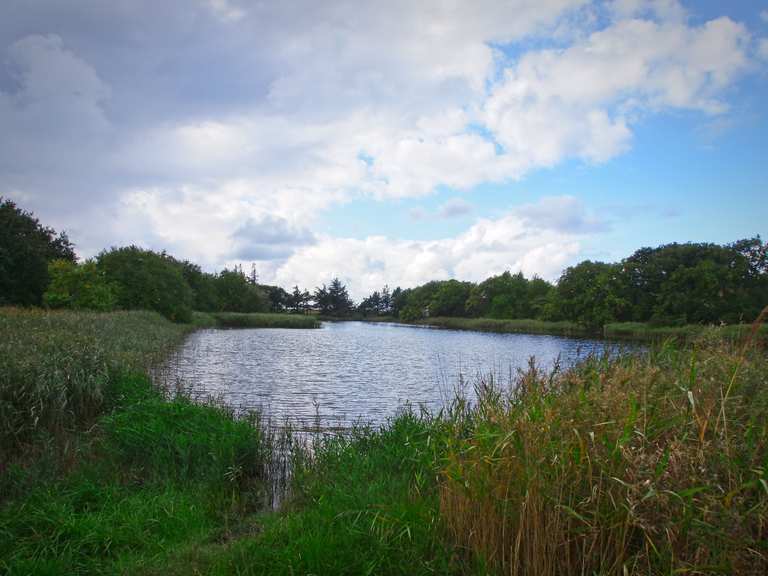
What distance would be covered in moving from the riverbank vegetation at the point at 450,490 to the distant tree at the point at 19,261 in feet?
109

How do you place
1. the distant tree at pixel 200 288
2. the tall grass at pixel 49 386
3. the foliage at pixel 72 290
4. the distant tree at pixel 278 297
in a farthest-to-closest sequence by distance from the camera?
1. the distant tree at pixel 278 297
2. the distant tree at pixel 200 288
3. the foliage at pixel 72 290
4. the tall grass at pixel 49 386

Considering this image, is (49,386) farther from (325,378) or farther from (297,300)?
(297,300)

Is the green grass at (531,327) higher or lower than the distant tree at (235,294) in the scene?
lower

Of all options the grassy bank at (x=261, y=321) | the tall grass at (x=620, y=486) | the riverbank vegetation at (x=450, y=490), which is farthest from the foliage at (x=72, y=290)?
the tall grass at (x=620, y=486)

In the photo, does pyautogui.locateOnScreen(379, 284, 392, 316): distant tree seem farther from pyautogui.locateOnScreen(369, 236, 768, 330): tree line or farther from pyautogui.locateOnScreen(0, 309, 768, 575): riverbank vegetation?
pyautogui.locateOnScreen(0, 309, 768, 575): riverbank vegetation

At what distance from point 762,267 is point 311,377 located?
173 ft

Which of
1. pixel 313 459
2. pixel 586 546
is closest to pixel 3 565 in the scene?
pixel 313 459

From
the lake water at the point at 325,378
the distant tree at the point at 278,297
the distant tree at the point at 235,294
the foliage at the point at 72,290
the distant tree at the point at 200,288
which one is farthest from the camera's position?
the distant tree at the point at 278,297

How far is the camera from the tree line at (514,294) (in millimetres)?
35625

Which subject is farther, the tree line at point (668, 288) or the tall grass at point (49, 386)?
the tree line at point (668, 288)

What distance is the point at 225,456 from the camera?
713 centimetres

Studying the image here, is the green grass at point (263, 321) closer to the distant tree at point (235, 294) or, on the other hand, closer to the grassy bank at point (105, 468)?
the distant tree at point (235, 294)

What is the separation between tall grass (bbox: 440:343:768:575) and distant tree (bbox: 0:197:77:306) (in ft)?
124

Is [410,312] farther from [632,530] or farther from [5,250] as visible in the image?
[632,530]
